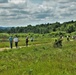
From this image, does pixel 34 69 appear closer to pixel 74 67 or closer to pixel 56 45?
pixel 74 67

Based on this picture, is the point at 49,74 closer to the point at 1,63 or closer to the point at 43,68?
the point at 43,68

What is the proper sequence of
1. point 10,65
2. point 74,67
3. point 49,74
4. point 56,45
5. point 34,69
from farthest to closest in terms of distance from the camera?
point 56,45, point 10,65, point 74,67, point 34,69, point 49,74

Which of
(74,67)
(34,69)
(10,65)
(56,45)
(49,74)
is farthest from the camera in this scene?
(56,45)

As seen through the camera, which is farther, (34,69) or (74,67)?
(74,67)

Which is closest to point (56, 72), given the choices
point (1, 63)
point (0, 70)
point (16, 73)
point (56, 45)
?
point (16, 73)

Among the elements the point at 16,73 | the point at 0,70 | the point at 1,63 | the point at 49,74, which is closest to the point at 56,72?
the point at 49,74

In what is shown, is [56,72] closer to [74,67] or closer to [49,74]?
[49,74]

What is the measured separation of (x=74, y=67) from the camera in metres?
19.2

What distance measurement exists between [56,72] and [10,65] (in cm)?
496

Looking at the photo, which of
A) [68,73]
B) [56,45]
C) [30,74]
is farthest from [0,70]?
[56,45]

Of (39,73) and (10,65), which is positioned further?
(10,65)

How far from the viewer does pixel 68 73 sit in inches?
648

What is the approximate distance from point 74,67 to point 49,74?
11.3 ft

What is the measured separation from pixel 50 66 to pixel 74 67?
1.63 m
